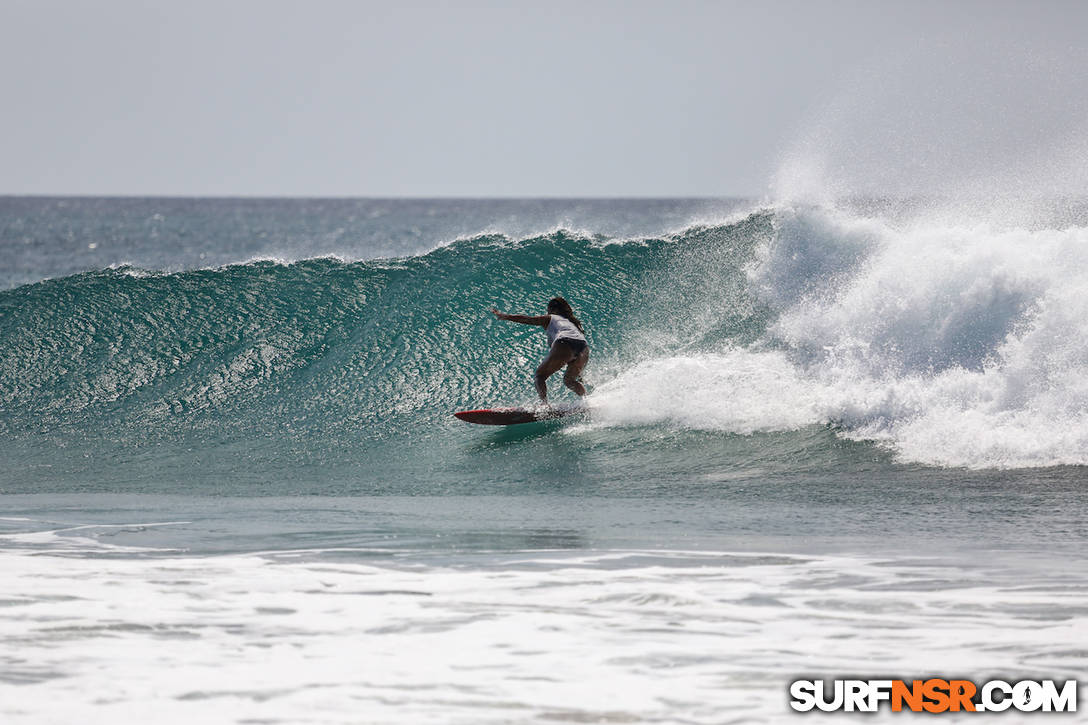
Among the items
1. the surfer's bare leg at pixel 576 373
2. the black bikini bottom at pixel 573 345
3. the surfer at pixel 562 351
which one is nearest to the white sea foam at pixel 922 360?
the surfer's bare leg at pixel 576 373

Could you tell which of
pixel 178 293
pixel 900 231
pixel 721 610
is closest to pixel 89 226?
pixel 178 293

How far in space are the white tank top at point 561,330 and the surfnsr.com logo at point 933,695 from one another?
20.8 feet

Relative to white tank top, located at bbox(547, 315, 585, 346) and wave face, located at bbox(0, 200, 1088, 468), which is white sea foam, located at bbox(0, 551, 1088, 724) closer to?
wave face, located at bbox(0, 200, 1088, 468)

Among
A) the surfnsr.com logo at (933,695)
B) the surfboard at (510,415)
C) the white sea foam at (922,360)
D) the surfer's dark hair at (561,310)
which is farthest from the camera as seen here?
the surfer's dark hair at (561,310)

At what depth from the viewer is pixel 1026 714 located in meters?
4.22

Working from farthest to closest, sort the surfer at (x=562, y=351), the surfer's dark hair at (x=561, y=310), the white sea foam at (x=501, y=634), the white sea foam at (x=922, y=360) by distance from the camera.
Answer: the surfer's dark hair at (x=561, y=310) < the surfer at (x=562, y=351) < the white sea foam at (x=922, y=360) < the white sea foam at (x=501, y=634)

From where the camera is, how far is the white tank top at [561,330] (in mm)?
Result: 10695

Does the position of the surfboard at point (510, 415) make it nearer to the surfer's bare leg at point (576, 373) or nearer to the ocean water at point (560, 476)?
the ocean water at point (560, 476)

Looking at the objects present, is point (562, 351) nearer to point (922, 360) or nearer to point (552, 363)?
point (552, 363)

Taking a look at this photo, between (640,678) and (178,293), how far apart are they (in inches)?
455

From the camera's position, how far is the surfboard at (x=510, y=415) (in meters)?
10.6

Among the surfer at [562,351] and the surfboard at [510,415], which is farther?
the surfer at [562,351]

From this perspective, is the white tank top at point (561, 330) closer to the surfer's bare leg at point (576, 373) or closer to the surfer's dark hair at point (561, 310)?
the surfer's dark hair at point (561, 310)

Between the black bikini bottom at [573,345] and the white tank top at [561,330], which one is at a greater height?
the white tank top at [561,330]
